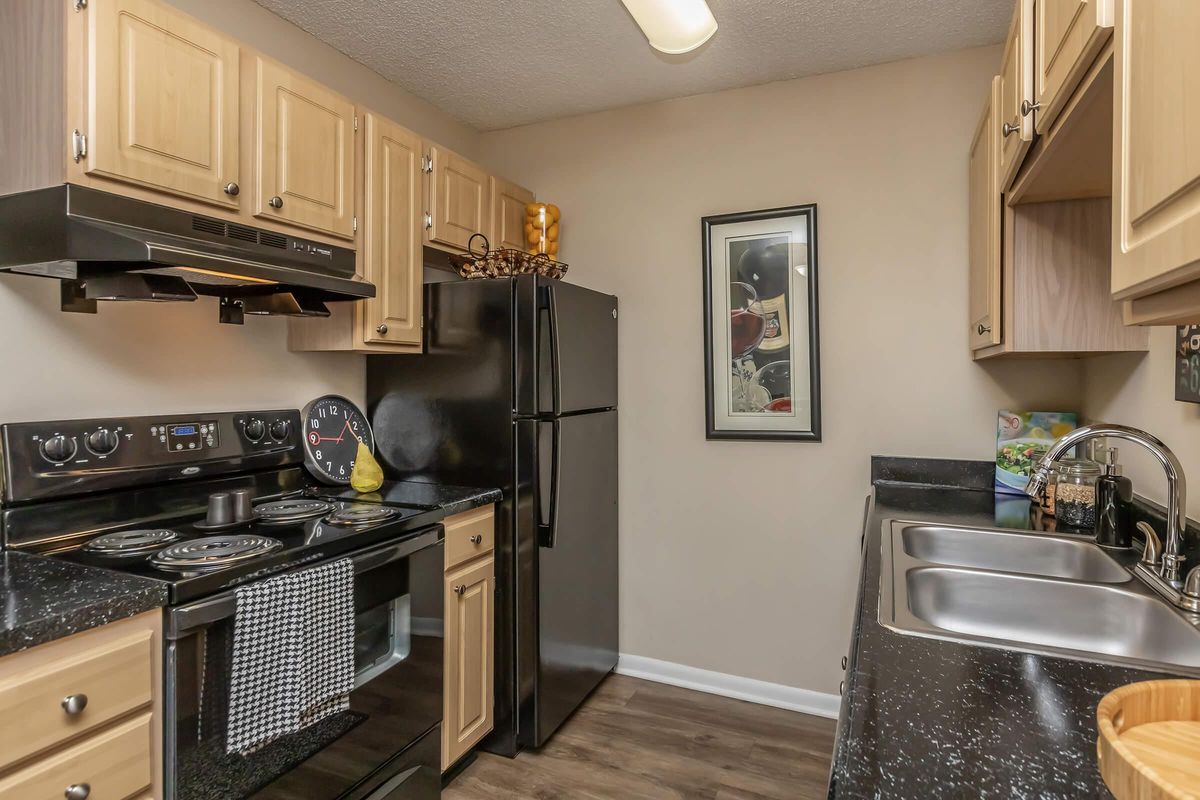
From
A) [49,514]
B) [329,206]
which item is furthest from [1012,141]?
[49,514]

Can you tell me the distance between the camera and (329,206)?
2006 mm

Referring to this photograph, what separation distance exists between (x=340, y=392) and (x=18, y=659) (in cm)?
153

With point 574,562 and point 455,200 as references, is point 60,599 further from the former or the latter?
point 455,200

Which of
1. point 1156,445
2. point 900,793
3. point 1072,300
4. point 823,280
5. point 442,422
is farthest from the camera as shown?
point 823,280

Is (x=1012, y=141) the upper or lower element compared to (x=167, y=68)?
lower

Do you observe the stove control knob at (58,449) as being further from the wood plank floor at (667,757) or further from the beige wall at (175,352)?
the wood plank floor at (667,757)

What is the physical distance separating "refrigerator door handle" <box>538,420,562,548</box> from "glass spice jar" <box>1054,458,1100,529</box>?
1528 millimetres

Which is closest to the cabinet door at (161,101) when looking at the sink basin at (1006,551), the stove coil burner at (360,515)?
the stove coil burner at (360,515)

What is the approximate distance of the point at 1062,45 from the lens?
1045 mm

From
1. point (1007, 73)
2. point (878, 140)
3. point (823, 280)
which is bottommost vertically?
point (823, 280)

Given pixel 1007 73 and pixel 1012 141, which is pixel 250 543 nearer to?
pixel 1012 141

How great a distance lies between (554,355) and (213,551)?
123 centimetres

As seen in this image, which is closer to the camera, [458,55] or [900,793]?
[900,793]

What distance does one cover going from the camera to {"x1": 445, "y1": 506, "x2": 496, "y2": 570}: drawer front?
2074 mm
